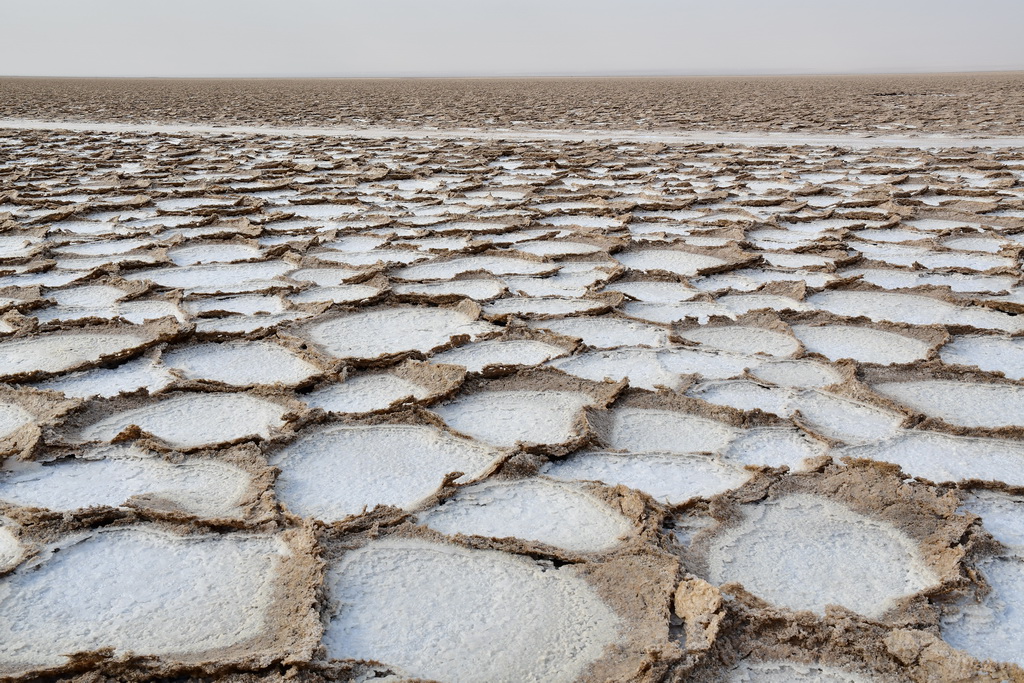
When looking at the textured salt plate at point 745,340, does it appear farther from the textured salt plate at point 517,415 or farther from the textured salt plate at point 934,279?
the textured salt plate at point 934,279

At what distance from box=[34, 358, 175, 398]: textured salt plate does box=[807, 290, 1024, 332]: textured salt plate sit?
73.8 inches

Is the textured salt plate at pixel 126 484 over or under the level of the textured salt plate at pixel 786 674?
over

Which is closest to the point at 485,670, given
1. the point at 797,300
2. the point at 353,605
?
the point at 353,605

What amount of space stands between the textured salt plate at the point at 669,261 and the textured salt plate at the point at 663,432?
4.43 feet

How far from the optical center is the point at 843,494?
1.49m

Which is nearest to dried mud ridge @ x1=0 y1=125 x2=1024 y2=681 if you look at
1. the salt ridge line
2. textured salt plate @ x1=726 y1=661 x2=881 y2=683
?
textured salt plate @ x1=726 y1=661 x2=881 y2=683

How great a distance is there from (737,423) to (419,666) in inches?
36.5

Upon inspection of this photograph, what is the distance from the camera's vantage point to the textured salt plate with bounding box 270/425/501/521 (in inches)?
58.7

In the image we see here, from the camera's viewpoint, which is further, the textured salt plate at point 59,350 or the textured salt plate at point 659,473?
the textured salt plate at point 59,350

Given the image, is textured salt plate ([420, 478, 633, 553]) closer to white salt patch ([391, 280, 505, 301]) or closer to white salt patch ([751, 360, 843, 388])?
white salt patch ([751, 360, 843, 388])

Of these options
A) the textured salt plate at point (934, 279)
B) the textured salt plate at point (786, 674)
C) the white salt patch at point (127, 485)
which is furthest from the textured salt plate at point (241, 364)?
the textured salt plate at point (934, 279)

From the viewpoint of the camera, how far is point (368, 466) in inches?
63.4

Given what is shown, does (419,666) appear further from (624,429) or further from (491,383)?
(491,383)

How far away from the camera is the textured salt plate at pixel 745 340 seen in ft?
7.45
